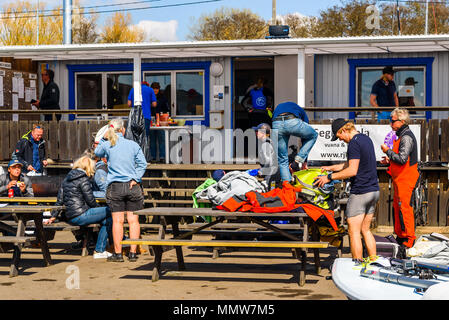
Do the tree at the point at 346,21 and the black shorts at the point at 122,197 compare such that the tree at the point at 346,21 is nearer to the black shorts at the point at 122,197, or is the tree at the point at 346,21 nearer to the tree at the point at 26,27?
the tree at the point at 26,27

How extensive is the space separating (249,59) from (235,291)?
9.66 m

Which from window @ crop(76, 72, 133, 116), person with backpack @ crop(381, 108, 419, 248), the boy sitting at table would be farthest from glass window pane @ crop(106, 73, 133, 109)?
person with backpack @ crop(381, 108, 419, 248)

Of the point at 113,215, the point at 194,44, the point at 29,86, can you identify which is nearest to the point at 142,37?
the point at 29,86

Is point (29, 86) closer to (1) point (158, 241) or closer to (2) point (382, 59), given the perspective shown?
(2) point (382, 59)

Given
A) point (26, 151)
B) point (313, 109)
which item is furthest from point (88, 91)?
point (313, 109)

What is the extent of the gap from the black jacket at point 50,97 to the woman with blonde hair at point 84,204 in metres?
6.77

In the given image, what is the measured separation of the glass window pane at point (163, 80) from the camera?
17453mm

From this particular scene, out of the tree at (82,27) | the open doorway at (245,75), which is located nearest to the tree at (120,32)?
the tree at (82,27)

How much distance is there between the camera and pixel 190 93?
56.9ft

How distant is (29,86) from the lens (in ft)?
58.1

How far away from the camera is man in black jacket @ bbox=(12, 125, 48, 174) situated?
14.0 metres

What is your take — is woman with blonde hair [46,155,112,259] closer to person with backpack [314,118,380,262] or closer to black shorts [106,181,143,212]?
black shorts [106,181,143,212]

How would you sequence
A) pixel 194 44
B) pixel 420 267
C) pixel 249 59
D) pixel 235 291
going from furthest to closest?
pixel 249 59 → pixel 194 44 → pixel 235 291 → pixel 420 267

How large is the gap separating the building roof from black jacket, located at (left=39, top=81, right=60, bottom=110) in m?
0.74
